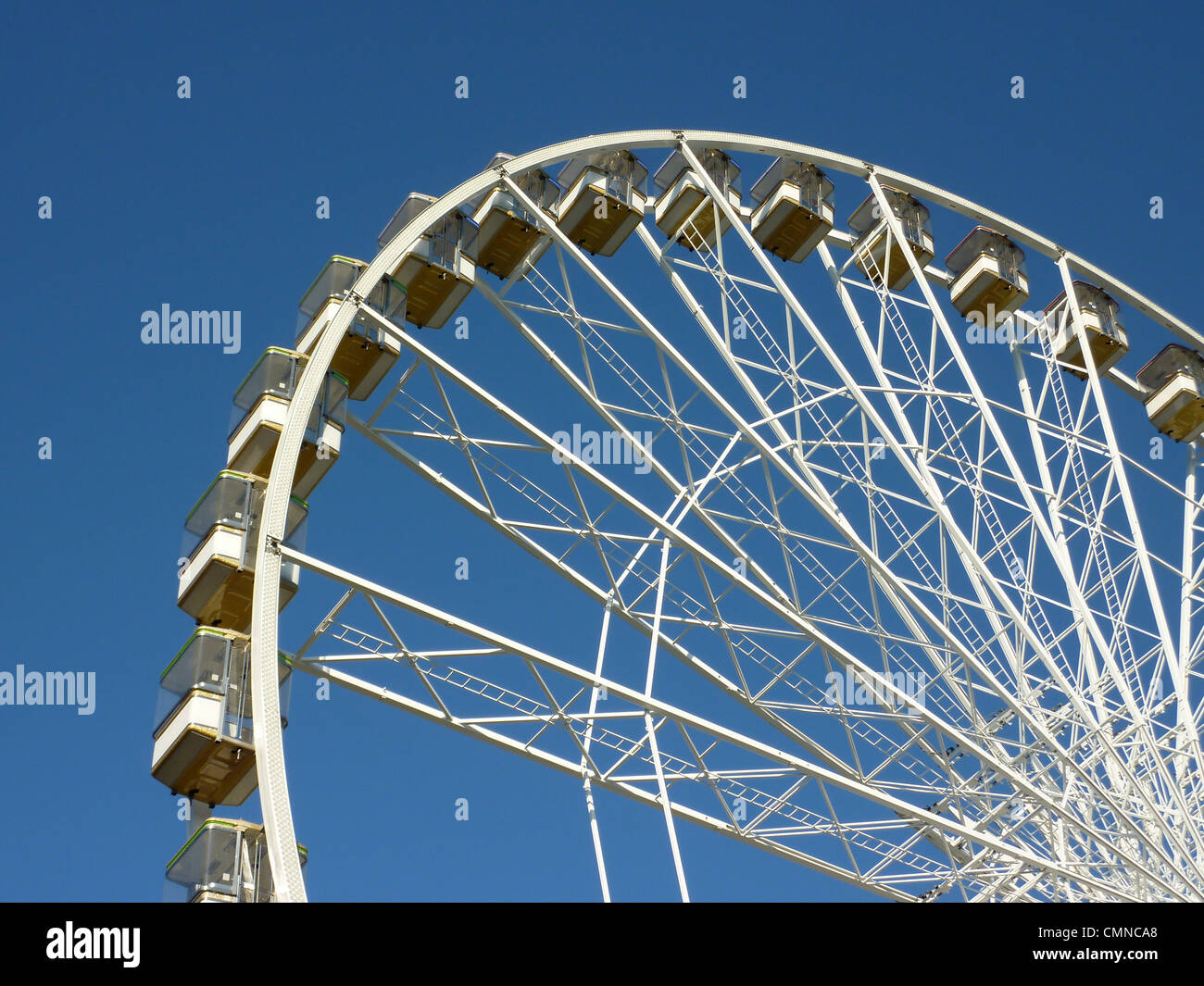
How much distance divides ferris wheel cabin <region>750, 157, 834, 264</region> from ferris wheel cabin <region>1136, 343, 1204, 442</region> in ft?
23.3

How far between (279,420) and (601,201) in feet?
24.5

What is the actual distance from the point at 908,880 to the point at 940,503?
5.21 metres

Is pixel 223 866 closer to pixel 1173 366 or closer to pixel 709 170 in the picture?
pixel 709 170

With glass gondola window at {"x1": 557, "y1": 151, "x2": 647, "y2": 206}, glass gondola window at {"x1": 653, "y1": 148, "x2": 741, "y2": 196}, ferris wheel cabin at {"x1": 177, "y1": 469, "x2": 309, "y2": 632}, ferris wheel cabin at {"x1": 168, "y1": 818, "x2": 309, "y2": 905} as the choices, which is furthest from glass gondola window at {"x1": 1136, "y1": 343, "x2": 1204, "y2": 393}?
ferris wheel cabin at {"x1": 168, "y1": 818, "x2": 309, "y2": 905}

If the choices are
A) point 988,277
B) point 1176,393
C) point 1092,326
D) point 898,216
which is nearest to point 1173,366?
point 1176,393

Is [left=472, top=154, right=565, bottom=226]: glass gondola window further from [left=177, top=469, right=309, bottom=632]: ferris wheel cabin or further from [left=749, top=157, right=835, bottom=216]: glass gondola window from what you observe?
[left=177, top=469, right=309, bottom=632]: ferris wheel cabin

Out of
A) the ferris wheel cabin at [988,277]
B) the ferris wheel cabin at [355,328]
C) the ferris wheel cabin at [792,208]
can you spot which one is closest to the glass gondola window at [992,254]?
the ferris wheel cabin at [988,277]

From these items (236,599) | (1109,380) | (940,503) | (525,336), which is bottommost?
(236,599)

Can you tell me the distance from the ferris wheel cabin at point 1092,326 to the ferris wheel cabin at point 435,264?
11142mm

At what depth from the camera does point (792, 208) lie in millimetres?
26969

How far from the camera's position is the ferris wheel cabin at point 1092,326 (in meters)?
28.5
